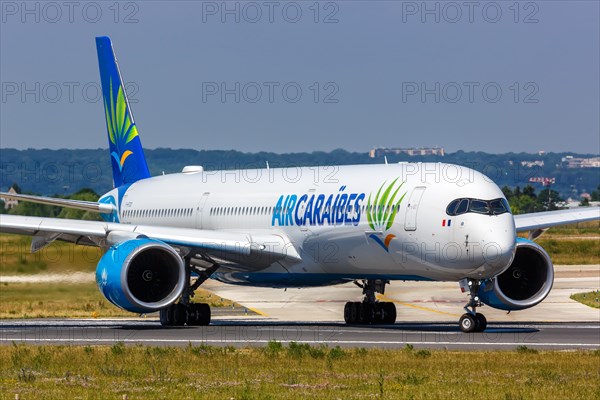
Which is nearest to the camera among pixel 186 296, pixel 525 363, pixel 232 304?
pixel 525 363

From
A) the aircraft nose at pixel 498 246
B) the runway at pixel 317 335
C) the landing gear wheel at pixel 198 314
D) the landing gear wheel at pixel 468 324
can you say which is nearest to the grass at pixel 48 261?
the runway at pixel 317 335

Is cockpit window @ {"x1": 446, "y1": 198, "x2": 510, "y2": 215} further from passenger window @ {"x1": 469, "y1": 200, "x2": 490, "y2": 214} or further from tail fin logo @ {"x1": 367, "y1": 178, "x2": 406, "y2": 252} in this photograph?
tail fin logo @ {"x1": 367, "y1": 178, "x2": 406, "y2": 252}

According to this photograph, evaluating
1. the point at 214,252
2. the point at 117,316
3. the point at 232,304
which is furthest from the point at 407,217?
the point at 232,304

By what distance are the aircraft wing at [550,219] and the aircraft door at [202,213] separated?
33.2 feet

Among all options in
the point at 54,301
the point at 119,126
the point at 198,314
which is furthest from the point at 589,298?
the point at 54,301

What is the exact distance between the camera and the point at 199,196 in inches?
1677

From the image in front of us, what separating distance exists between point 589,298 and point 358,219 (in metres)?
17.8

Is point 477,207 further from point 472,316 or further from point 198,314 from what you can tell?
point 198,314

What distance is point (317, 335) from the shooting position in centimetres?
3234

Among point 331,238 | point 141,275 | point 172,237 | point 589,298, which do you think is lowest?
point 589,298

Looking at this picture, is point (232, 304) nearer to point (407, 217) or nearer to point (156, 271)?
point (156, 271)

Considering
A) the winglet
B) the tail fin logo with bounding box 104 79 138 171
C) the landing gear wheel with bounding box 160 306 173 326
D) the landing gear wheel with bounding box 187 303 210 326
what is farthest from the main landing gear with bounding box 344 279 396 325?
the tail fin logo with bounding box 104 79 138 171

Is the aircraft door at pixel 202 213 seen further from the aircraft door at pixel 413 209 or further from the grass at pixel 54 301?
the aircraft door at pixel 413 209

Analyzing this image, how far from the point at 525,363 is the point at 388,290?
2881 cm
